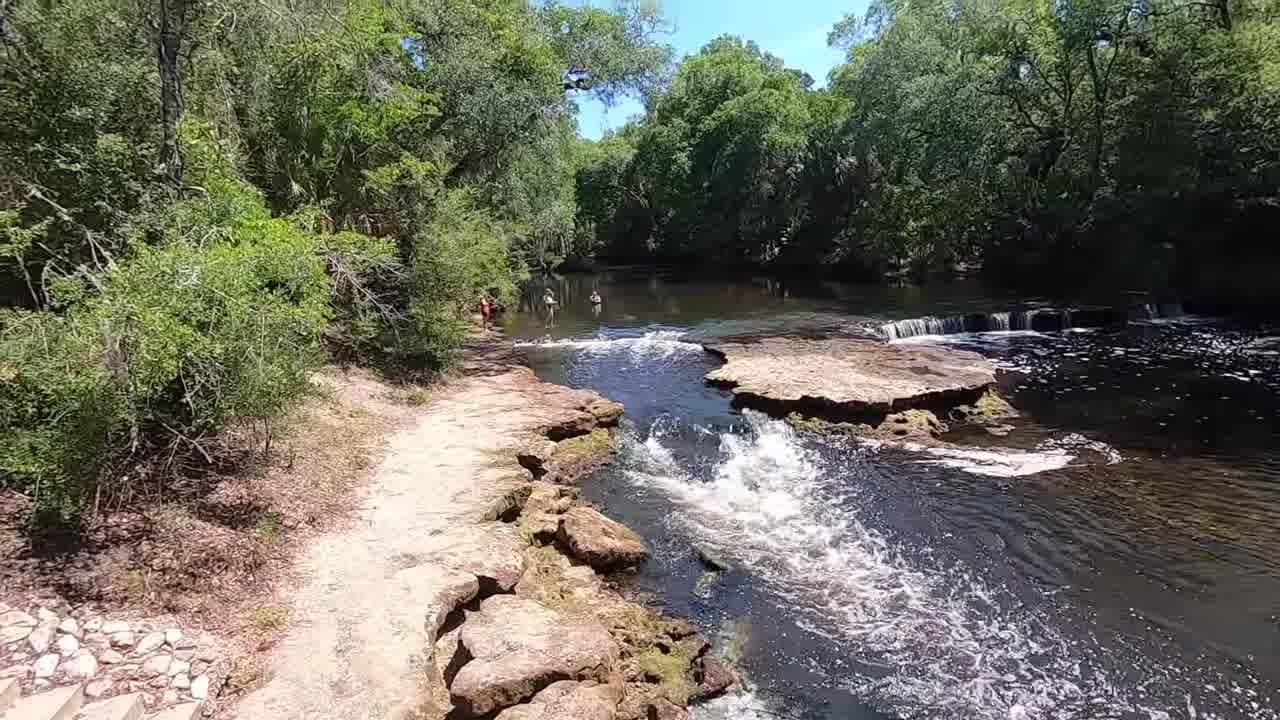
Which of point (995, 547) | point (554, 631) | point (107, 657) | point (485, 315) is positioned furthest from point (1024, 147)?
point (107, 657)

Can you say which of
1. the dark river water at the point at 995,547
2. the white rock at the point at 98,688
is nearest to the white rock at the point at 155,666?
the white rock at the point at 98,688

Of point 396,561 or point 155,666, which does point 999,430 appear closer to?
point 396,561

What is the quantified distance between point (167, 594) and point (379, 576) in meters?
2.05

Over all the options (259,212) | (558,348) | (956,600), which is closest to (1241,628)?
(956,600)

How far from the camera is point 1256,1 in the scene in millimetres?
27109

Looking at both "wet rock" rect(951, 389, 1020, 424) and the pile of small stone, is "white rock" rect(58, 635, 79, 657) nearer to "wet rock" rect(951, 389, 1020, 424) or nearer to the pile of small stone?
the pile of small stone

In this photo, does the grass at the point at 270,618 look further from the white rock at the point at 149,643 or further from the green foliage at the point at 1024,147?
the green foliage at the point at 1024,147

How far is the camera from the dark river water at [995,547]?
7.59 metres

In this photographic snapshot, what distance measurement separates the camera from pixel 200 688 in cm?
655

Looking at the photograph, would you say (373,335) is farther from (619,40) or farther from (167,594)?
(619,40)

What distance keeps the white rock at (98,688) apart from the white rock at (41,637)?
56 cm

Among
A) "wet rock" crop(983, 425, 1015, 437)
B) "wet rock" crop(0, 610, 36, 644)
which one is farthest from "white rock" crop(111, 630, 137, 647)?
"wet rock" crop(983, 425, 1015, 437)

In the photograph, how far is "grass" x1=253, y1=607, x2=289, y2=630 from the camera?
298 inches

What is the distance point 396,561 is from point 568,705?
11.4ft
